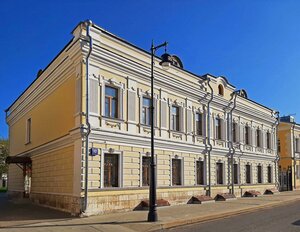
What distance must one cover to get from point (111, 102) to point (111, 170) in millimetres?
3261

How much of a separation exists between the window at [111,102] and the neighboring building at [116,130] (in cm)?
5

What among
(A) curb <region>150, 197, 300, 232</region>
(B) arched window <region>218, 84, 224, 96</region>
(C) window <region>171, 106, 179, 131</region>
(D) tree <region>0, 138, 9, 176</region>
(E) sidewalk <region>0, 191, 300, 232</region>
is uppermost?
(B) arched window <region>218, 84, 224, 96</region>

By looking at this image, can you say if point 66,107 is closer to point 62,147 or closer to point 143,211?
point 62,147

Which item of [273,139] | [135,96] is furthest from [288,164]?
[135,96]

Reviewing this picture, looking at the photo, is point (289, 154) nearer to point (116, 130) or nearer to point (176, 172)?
point (176, 172)

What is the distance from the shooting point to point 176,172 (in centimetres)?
2211

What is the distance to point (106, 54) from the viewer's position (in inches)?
699

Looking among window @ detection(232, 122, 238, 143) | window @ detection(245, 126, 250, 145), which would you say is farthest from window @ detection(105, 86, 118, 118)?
window @ detection(245, 126, 250, 145)

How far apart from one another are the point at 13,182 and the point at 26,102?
7957 mm

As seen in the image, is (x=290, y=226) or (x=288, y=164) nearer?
(x=290, y=226)

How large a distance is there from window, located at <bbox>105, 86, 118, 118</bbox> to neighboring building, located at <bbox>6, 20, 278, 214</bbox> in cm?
5

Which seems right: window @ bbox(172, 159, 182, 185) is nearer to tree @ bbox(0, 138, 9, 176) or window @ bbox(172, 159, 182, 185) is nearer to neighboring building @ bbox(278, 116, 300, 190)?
neighboring building @ bbox(278, 116, 300, 190)

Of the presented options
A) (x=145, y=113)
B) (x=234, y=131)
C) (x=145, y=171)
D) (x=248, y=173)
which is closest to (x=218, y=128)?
(x=234, y=131)

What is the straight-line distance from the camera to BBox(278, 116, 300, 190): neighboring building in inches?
1615
